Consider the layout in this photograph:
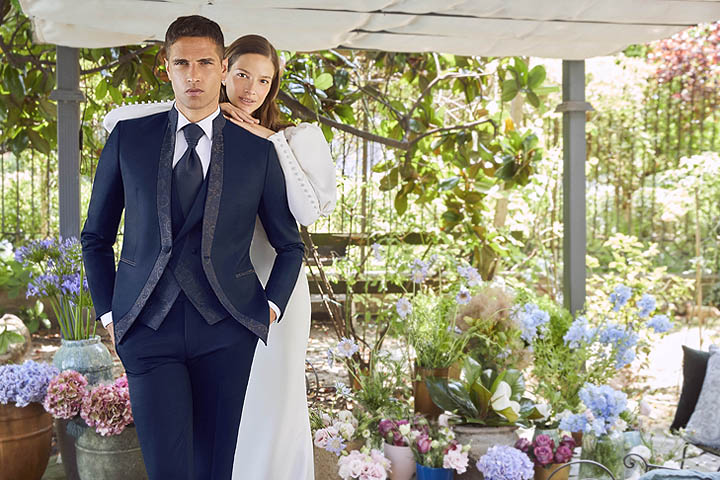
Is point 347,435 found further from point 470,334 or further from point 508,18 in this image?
point 508,18

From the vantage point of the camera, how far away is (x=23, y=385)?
9.31ft

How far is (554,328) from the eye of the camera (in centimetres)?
401

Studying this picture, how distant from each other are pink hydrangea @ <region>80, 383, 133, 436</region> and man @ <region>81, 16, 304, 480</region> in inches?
37.4

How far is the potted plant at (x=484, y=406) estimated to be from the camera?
116 inches

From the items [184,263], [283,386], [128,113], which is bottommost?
[283,386]

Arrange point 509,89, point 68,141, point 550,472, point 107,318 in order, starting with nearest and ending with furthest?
point 107,318 → point 550,472 → point 68,141 → point 509,89

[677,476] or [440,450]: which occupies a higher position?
[677,476]

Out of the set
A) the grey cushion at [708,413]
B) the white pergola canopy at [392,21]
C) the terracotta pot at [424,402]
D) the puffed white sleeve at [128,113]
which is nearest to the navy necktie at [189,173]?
the puffed white sleeve at [128,113]

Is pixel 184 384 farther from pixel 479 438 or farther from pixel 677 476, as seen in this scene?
pixel 479 438

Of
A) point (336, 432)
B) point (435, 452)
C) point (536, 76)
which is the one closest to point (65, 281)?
point (336, 432)

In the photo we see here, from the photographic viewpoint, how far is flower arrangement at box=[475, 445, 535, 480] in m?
2.62

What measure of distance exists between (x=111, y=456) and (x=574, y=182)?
254 centimetres

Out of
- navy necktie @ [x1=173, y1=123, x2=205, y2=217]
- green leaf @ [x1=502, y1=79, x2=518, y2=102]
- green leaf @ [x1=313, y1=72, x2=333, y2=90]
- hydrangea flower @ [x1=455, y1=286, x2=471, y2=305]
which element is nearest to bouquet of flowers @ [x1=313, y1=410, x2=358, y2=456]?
hydrangea flower @ [x1=455, y1=286, x2=471, y2=305]

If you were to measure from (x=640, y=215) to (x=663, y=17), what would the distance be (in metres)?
5.93
